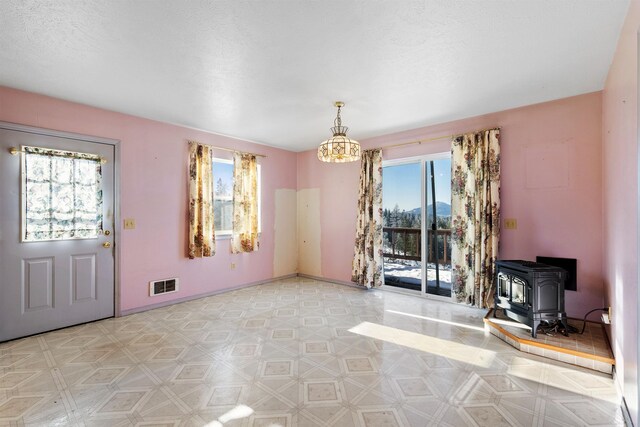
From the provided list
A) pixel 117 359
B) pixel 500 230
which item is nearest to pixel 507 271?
pixel 500 230

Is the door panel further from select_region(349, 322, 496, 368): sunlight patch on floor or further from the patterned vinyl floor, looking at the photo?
select_region(349, 322, 496, 368): sunlight patch on floor

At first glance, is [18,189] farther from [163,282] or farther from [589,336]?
[589,336]

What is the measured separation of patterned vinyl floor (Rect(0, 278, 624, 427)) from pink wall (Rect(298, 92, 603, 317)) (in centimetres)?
118

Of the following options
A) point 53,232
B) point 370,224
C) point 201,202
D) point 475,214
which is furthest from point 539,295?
point 53,232

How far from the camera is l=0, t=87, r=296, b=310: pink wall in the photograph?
3.28 metres

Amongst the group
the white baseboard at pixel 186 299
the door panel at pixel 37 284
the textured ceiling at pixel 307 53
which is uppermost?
the textured ceiling at pixel 307 53

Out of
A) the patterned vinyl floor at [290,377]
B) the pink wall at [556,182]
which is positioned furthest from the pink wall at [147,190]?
the pink wall at [556,182]

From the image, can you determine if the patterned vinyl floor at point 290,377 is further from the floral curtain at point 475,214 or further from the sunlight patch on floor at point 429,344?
the floral curtain at point 475,214

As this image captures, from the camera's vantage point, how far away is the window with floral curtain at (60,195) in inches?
122

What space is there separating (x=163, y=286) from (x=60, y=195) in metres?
1.61

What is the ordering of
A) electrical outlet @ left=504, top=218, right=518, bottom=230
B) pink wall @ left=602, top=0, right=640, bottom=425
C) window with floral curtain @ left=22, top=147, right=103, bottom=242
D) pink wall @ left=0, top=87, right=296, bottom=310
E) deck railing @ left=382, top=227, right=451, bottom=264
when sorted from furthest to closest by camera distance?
deck railing @ left=382, top=227, right=451, bottom=264 < electrical outlet @ left=504, top=218, right=518, bottom=230 < pink wall @ left=0, top=87, right=296, bottom=310 < window with floral curtain @ left=22, top=147, right=103, bottom=242 < pink wall @ left=602, top=0, right=640, bottom=425

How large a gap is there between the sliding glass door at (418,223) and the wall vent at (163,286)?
10.8 ft

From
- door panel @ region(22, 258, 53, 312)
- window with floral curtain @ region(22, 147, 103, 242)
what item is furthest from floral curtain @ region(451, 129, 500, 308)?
door panel @ region(22, 258, 53, 312)

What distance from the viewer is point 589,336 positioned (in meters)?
2.76
